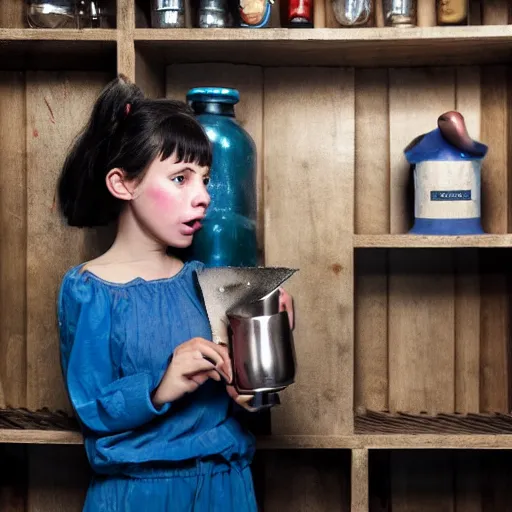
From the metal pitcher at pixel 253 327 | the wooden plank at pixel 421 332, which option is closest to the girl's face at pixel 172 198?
the metal pitcher at pixel 253 327

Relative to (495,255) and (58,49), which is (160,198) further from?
(495,255)

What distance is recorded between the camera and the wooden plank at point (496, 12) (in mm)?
1752

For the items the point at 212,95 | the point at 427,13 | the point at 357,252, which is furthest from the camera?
the point at 357,252

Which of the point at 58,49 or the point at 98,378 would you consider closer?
the point at 98,378

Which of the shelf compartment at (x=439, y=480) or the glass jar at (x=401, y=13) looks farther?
the shelf compartment at (x=439, y=480)

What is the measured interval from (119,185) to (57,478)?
28.6 inches

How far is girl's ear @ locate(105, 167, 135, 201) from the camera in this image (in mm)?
1399

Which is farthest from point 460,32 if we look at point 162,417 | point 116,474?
point 116,474

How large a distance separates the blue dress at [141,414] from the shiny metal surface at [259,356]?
14 cm

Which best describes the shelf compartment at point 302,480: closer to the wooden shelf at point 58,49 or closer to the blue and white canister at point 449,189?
the blue and white canister at point 449,189

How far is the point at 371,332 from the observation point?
1815 mm

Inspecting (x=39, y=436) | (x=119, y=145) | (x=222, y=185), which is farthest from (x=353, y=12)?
(x=39, y=436)

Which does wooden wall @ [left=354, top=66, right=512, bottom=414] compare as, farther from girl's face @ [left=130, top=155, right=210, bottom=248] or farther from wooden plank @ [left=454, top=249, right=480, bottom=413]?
girl's face @ [left=130, top=155, right=210, bottom=248]

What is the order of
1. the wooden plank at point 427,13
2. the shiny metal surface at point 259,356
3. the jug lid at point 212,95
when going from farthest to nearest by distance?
the wooden plank at point 427,13 < the jug lid at point 212,95 < the shiny metal surface at point 259,356
